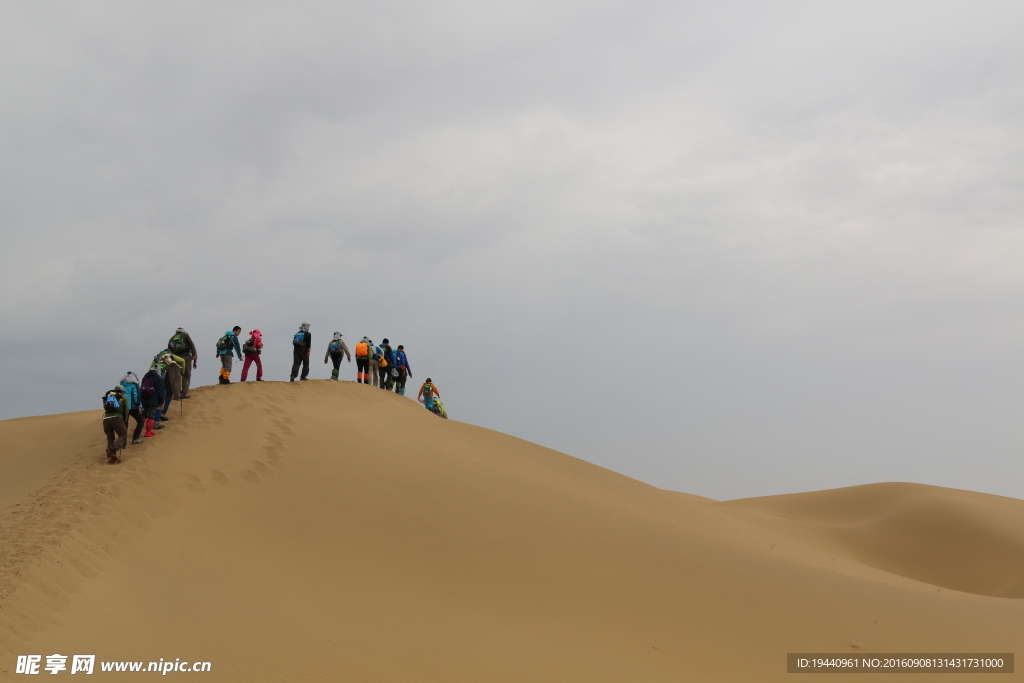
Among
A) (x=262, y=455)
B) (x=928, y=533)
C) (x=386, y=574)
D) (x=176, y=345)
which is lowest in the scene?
(x=928, y=533)

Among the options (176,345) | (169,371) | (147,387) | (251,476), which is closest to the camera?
(251,476)

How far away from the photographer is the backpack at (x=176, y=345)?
14469mm

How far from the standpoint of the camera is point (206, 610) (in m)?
7.50

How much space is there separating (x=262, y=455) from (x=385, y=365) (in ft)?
29.7

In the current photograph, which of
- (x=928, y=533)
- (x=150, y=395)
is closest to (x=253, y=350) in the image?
(x=150, y=395)

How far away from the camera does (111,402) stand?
11.5 m

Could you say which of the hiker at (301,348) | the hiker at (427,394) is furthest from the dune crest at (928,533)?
the hiker at (301,348)

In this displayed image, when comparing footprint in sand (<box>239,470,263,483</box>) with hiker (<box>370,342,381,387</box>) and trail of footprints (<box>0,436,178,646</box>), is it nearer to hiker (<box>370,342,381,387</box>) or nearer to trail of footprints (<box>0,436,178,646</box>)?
trail of footprints (<box>0,436,178,646</box>)

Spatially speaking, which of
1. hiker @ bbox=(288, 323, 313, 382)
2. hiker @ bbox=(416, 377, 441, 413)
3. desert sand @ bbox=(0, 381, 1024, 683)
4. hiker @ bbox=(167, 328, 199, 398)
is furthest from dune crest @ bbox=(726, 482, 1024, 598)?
hiker @ bbox=(167, 328, 199, 398)

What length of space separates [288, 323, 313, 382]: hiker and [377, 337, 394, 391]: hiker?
359 cm

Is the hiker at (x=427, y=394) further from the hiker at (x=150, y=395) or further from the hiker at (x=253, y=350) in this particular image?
the hiker at (x=150, y=395)

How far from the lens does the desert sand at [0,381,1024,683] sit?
7.03 meters

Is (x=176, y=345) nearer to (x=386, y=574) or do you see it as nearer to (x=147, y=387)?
(x=147, y=387)

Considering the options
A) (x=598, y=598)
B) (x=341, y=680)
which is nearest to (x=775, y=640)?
(x=598, y=598)
